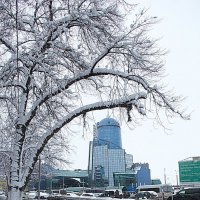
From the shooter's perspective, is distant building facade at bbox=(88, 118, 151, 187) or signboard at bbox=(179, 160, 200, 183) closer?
signboard at bbox=(179, 160, 200, 183)

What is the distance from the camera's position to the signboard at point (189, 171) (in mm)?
39938

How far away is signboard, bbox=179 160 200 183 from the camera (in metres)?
39.9

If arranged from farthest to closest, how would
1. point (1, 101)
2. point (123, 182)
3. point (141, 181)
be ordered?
point (141, 181) → point (123, 182) → point (1, 101)

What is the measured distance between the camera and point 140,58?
1287 centimetres

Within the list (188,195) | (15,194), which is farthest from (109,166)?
(15,194)

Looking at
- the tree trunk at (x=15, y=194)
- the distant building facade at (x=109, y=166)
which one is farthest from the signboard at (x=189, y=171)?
the distant building facade at (x=109, y=166)

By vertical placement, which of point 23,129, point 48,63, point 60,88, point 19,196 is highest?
point 48,63

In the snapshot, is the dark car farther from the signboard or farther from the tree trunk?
the tree trunk

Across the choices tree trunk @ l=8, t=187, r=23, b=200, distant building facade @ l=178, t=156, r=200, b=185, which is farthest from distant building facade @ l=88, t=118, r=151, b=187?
tree trunk @ l=8, t=187, r=23, b=200

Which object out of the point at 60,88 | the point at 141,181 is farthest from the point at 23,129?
the point at 141,181

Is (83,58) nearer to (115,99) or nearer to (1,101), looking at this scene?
(115,99)

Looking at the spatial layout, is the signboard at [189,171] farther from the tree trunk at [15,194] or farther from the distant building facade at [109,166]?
the distant building facade at [109,166]

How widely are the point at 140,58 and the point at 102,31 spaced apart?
146 cm

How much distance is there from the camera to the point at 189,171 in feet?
132
